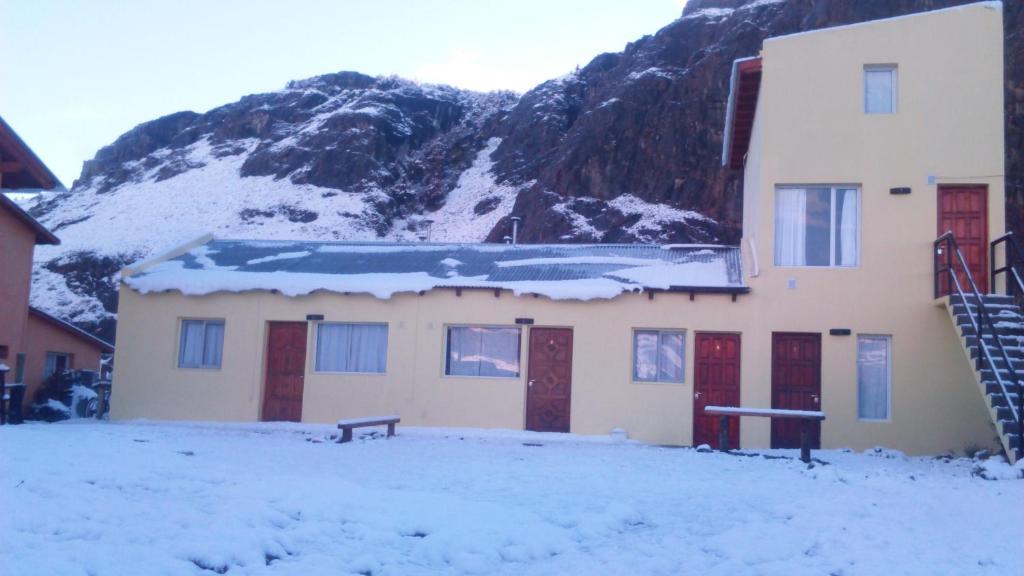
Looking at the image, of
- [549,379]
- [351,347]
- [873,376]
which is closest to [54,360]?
[351,347]

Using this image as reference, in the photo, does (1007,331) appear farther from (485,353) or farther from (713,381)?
(485,353)

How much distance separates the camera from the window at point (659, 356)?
17578 millimetres

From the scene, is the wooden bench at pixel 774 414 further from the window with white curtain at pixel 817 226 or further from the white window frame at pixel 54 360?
the white window frame at pixel 54 360

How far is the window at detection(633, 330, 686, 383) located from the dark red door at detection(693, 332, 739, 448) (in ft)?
1.15

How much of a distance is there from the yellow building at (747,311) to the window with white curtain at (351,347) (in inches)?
1.6

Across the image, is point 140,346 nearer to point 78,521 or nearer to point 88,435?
point 88,435

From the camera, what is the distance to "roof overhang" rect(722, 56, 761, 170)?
17812 millimetres

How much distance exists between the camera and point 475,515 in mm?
9055

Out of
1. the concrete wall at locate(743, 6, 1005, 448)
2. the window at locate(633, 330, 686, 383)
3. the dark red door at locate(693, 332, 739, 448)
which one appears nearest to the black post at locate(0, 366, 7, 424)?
the window at locate(633, 330, 686, 383)

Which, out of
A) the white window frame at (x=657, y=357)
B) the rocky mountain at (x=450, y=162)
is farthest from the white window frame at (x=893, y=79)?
the rocky mountain at (x=450, y=162)

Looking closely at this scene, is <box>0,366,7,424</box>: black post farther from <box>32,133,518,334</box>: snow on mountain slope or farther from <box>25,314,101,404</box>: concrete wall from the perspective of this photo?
<box>32,133,518,334</box>: snow on mountain slope

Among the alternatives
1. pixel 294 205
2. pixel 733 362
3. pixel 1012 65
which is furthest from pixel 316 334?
pixel 294 205

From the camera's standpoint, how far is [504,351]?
18.4 meters

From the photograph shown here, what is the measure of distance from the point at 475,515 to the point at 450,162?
52.7 meters
